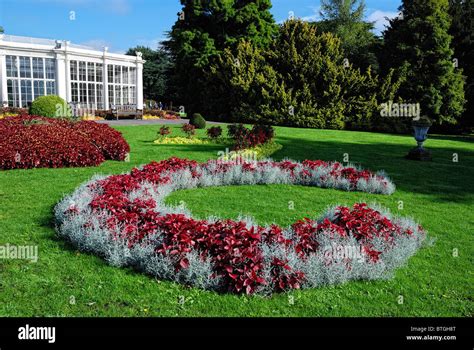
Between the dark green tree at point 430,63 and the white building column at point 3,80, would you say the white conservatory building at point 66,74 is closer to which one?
the white building column at point 3,80

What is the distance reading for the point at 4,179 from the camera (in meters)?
9.09

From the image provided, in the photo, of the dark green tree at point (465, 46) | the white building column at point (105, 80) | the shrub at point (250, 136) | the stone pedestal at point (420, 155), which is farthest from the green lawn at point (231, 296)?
the white building column at point (105, 80)

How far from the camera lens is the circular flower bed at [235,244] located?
14.5 ft

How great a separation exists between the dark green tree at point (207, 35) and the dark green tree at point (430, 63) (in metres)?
11.0

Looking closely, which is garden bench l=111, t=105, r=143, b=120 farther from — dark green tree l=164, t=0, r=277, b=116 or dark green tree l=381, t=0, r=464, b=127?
dark green tree l=381, t=0, r=464, b=127

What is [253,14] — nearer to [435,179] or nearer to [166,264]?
[435,179]

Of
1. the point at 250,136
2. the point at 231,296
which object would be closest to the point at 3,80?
the point at 250,136

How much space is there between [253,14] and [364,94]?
1138cm

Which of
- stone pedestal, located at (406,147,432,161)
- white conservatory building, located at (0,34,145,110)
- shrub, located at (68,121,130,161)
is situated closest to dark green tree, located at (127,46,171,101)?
white conservatory building, located at (0,34,145,110)

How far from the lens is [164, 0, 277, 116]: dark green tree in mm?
32156

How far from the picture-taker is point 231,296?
4.21 m

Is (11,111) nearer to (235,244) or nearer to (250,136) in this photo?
(250,136)

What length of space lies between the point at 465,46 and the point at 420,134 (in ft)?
64.9
